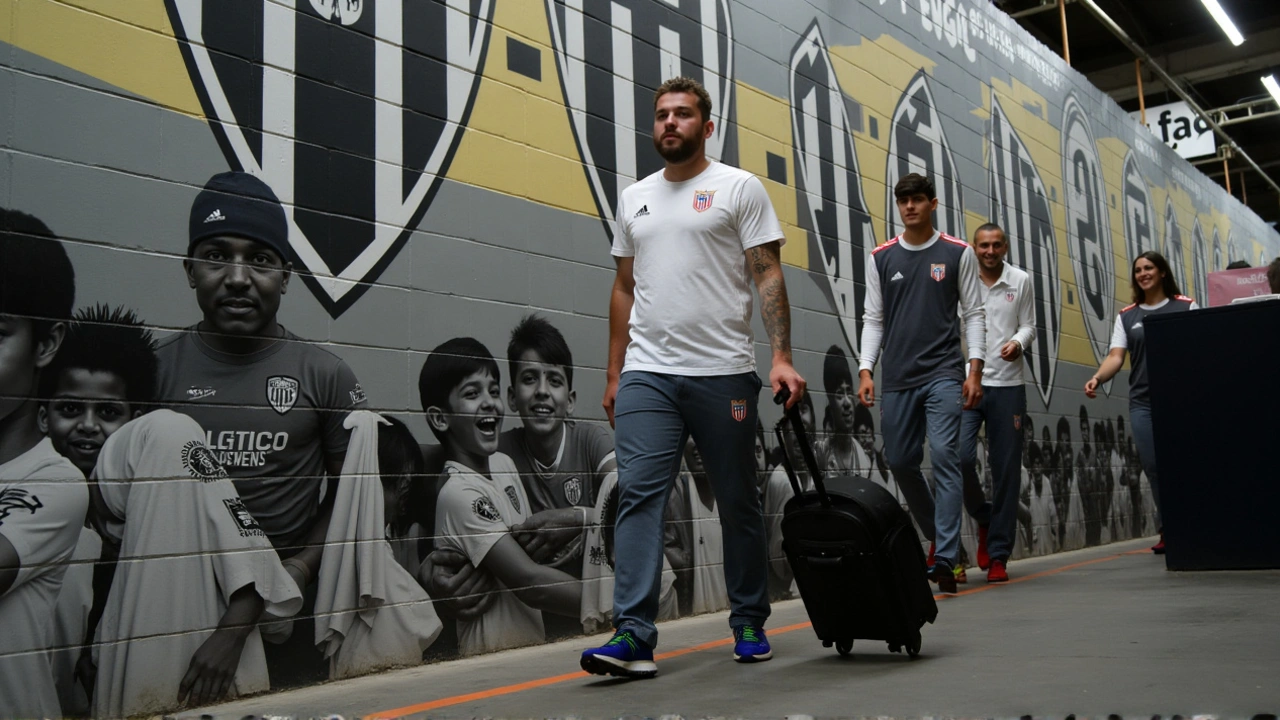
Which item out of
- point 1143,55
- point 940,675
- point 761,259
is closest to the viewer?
point 940,675

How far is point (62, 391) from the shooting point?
11.6ft

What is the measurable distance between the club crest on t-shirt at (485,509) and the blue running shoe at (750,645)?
4.33ft

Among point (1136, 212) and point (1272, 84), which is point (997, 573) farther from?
point (1272, 84)

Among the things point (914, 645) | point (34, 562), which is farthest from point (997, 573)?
point (34, 562)

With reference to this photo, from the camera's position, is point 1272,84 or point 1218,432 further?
point 1272,84

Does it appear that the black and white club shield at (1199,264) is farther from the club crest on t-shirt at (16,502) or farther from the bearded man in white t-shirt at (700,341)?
the club crest on t-shirt at (16,502)

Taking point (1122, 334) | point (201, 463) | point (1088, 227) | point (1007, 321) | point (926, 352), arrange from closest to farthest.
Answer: point (201, 463) → point (926, 352) → point (1007, 321) → point (1122, 334) → point (1088, 227)

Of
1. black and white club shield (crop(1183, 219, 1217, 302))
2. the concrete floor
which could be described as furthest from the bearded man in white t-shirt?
black and white club shield (crop(1183, 219, 1217, 302))

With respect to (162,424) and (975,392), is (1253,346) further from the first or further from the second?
(162,424)

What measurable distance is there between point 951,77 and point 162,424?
819 centimetres

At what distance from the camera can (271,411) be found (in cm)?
419

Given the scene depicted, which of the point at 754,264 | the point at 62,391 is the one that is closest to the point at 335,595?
the point at 62,391

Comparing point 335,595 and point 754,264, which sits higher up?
point 754,264

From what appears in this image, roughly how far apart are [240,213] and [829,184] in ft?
15.9
